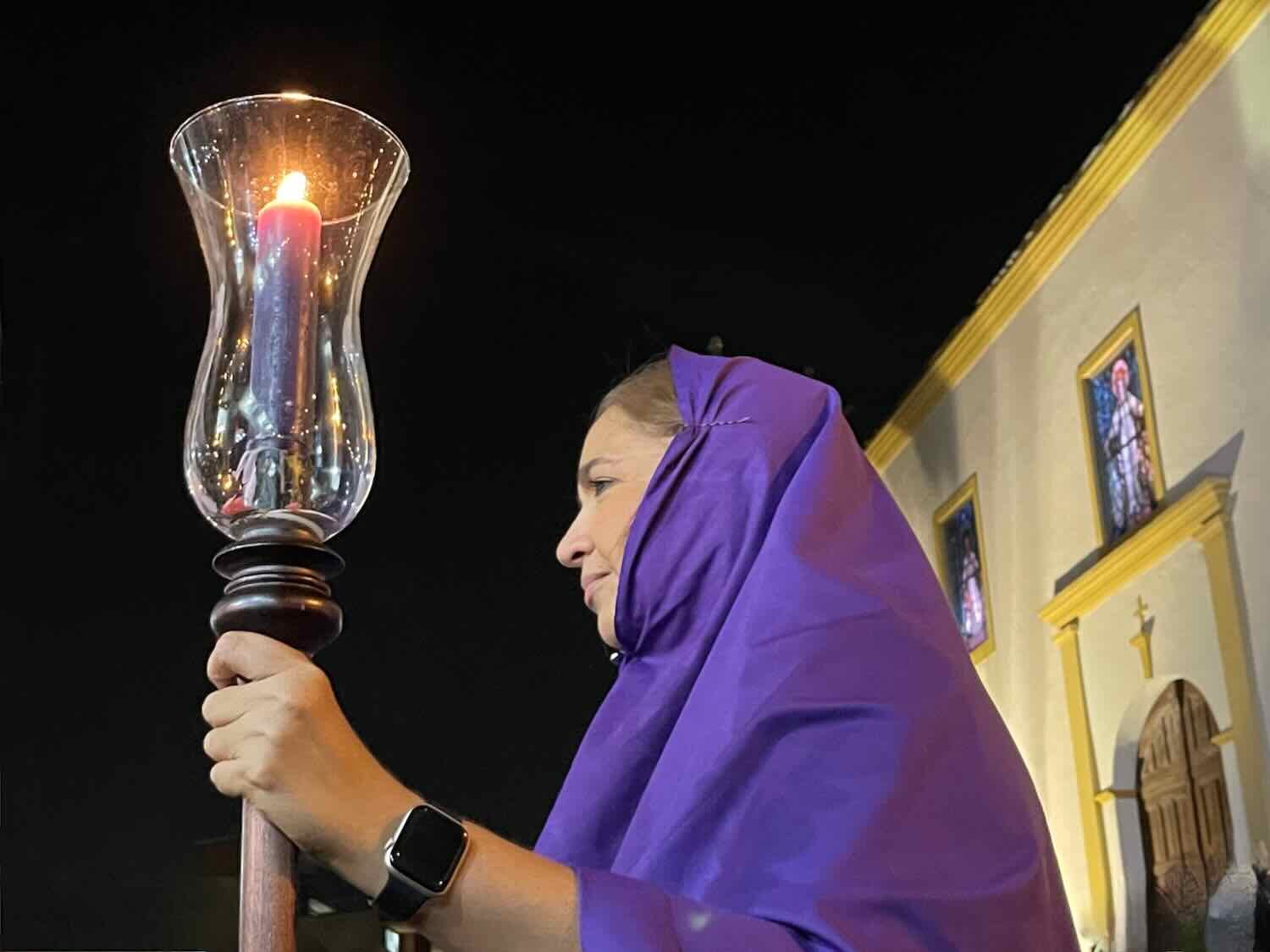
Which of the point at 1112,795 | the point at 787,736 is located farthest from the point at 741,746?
the point at 1112,795

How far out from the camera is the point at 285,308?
108 centimetres

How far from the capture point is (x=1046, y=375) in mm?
8984

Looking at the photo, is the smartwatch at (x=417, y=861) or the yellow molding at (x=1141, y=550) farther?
the yellow molding at (x=1141, y=550)

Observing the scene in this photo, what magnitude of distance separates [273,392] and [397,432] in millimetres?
9395

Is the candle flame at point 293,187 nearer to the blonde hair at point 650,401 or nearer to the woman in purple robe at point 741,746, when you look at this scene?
the woman in purple robe at point 741,746

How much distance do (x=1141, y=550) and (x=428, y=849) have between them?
23.2 ft

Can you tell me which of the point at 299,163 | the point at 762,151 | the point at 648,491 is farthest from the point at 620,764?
the point at 762,151

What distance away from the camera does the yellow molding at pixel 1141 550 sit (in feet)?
22.5

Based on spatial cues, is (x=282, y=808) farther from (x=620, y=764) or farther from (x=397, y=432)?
(x=397, y=432)

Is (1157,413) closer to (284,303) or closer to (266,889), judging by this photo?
(284,303)

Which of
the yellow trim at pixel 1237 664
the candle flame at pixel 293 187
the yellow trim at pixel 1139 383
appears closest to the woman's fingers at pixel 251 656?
the candle flame at pixel 293 187

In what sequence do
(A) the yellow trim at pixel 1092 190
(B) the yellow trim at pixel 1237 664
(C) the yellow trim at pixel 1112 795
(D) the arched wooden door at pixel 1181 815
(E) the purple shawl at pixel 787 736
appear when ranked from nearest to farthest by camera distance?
(E) the purple shawl at pixel 787 736, (B) the yellow trim at pixel 1237 664, (D) the arched wooden door at pixel 1181 815, (A) the yellow trim at pixel 1092 190, (C) the yellow trim at pixel 1112 795

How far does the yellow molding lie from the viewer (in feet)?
22.5

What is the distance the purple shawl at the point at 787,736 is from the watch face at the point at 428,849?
0.10 meters
